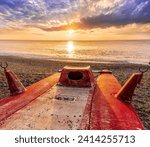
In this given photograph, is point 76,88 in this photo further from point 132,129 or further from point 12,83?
point 132,129

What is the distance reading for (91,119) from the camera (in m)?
4.29

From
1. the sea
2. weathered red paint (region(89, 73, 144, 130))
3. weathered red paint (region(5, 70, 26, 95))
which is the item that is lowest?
weathered red paint (region(89, 73, 144, 130))

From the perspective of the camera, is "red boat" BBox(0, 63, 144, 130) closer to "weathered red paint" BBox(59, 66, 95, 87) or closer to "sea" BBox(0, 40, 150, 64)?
"weathered red paint" BBox(59, 66, 95, 87)

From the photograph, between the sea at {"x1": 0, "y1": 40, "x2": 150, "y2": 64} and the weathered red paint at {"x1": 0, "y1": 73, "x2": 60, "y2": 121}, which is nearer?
the weathered red paint at {"x1": 0, "y1": 73, "x2": 60, "y2": 121}

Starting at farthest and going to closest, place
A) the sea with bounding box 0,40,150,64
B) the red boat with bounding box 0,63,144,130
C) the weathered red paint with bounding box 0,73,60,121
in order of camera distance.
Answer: the sea with bounding box 0,40,150,64
the weathered red paint with bounding box 0,73,60,121
the red boat with bounding box 0,63,144,130

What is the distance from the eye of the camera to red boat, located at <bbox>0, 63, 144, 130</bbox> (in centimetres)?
408

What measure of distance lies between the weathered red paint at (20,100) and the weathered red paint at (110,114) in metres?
1.47

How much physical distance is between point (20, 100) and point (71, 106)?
1.33 metres

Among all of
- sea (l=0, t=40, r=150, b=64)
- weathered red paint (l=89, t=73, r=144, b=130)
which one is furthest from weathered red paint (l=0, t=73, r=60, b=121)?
sea (l=0, t=40, r=150, b=64)

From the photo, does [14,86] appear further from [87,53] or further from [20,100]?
[87,53]

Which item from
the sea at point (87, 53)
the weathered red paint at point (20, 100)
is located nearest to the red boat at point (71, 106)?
the weathered red paint at point (20, 100)

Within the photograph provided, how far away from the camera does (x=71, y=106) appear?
486cm

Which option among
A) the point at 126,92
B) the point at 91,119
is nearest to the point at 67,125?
the point at 91,119

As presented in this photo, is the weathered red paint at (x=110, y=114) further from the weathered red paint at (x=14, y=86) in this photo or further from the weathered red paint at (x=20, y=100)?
the weathered red paint at (x=14, y=86)
